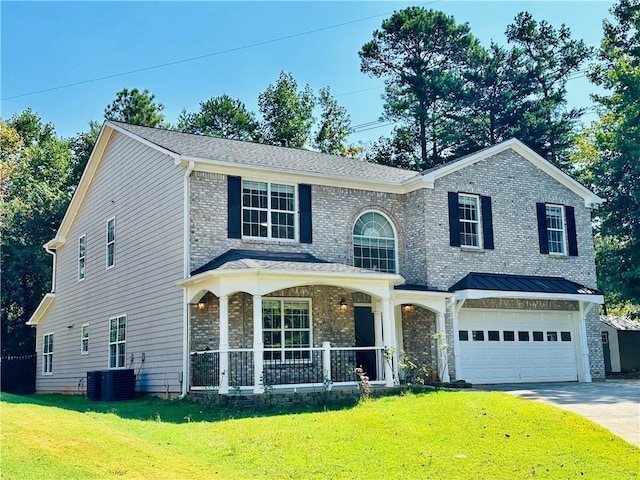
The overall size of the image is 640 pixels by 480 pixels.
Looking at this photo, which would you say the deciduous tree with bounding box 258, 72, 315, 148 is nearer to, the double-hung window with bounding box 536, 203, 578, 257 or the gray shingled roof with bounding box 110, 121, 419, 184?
the gray shingled roof with bounding box 110, 121, 419, 184

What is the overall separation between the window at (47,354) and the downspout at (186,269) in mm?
11663

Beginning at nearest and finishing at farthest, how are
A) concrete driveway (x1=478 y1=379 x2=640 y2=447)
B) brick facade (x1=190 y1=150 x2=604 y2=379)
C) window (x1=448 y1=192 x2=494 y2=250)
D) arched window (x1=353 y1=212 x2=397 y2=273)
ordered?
1. concrete driveway (x1=478 y1=379 x2=640 y2=447)
2. brick facade (x1=190 y1=150 x2=604 y2=379)
3. arched window (x1=353 y1=212 x2=397 y2=273)
4. window (x1=448 y1=192 x2=494 y2=250)

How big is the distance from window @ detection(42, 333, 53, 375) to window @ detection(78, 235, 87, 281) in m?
3.76

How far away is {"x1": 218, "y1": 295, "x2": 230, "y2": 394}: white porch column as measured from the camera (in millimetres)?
15766

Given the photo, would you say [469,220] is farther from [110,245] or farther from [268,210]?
[110,245]

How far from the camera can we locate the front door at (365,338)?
1992 cm

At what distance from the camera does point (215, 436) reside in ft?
39.4

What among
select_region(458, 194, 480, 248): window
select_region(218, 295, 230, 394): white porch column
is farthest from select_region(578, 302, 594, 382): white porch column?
select_region(218, 295, 230, 394): white porch column

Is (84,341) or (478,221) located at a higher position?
(478,221)

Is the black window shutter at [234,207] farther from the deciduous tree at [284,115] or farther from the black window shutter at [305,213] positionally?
the deciduous tree at [284,115]

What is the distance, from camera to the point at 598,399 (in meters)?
16.7

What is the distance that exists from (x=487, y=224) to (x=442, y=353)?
178 inches

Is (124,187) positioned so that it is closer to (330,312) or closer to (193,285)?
(193,285)

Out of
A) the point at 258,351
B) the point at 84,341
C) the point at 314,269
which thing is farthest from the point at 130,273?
the point at 258,351
